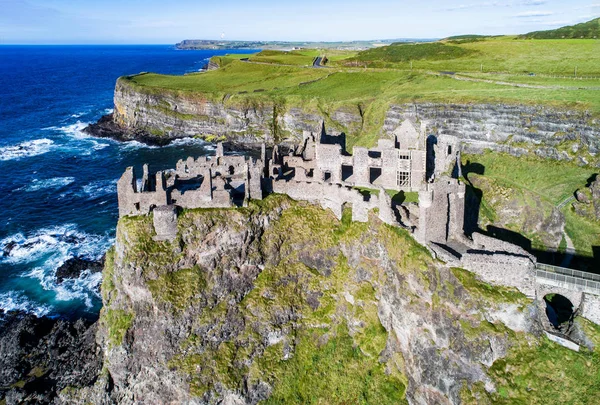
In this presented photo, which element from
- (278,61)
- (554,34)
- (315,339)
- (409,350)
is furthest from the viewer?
(278,61)

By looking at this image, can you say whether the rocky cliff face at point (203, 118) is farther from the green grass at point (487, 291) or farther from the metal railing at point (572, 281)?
the metal railing at point (572, 281)

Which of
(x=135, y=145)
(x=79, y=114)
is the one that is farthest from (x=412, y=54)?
(x=79, y=114)

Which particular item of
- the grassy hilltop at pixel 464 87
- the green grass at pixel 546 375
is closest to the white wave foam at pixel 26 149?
the grassy hilltop at pixel 464 87

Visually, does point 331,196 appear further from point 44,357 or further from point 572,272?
point 44,357

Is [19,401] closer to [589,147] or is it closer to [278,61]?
[589,147]

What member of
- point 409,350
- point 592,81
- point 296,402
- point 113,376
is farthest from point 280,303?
point 592,81

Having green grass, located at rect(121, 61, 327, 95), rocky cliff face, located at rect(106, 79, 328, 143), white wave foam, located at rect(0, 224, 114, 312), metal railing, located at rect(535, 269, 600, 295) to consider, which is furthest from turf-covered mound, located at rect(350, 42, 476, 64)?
metal railing, located at rect(535, 269, 600, 295)
